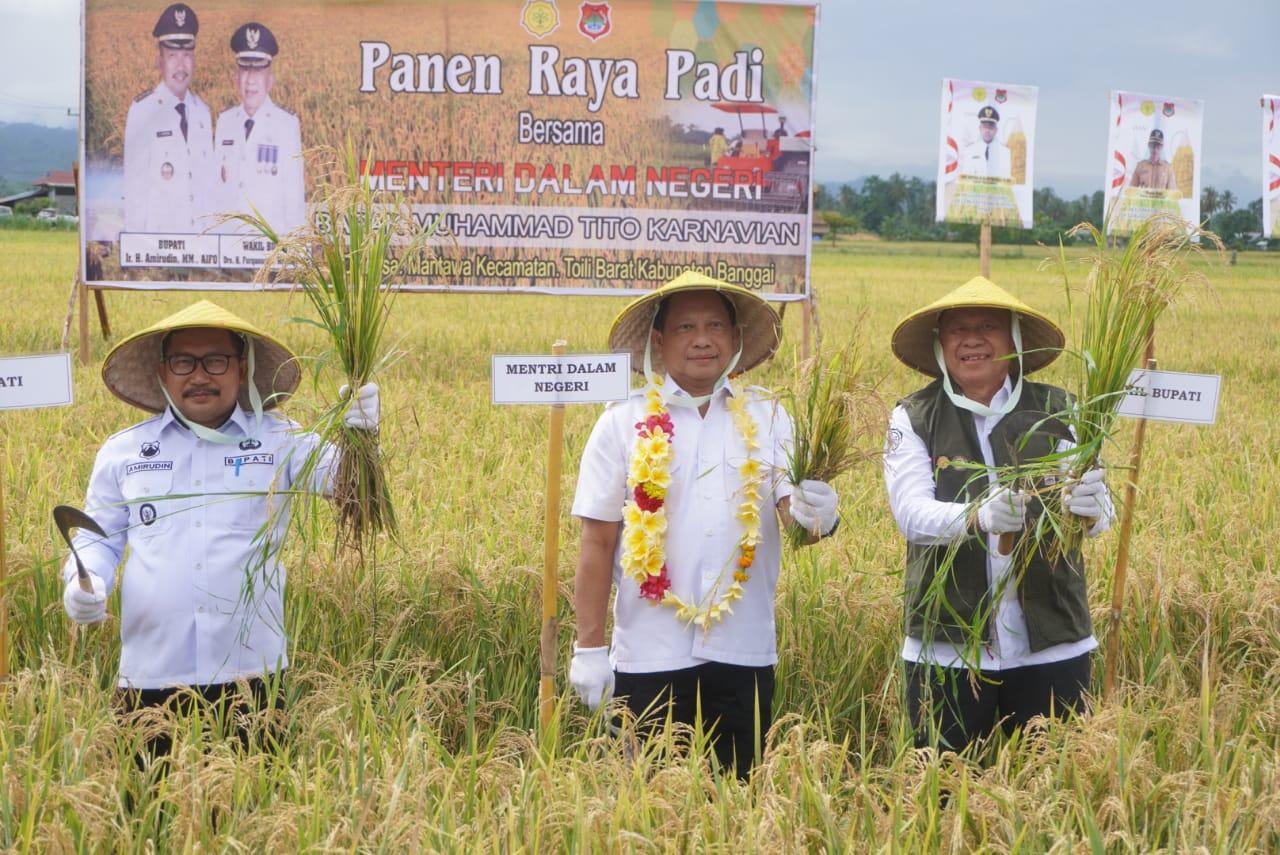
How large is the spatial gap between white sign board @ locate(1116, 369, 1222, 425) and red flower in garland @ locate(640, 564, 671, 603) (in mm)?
1263

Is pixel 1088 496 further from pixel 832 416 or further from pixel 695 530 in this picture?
pixel 695 530

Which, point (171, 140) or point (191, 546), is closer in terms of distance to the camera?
point (191, 546)

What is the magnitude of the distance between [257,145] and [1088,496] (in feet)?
28.4

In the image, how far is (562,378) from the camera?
317cm

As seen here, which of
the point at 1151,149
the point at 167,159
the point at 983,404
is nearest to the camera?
the point at 983,404

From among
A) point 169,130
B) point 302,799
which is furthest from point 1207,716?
point 169,130

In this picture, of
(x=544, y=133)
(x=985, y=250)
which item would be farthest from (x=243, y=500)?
(x=985, y=250)

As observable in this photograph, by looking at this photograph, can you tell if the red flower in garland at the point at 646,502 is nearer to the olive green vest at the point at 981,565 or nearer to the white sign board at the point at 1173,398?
the olive green vest at the point at 981,565

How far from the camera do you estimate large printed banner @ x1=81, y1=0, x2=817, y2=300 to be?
33.6 ft

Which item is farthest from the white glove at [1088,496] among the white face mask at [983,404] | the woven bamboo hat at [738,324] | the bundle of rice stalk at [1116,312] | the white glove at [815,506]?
the woven bamboo hat at [738,324]

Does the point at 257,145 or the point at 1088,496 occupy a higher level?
the point at 257,145

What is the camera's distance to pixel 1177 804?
2.40 meters

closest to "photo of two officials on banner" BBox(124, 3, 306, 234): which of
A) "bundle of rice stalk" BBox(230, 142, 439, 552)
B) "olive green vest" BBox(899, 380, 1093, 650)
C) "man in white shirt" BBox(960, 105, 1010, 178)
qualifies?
"man in white shirt" BBox(960, 105, 1010, 178)

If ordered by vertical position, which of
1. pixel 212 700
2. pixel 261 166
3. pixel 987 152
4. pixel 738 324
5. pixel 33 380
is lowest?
pixel 212 700
